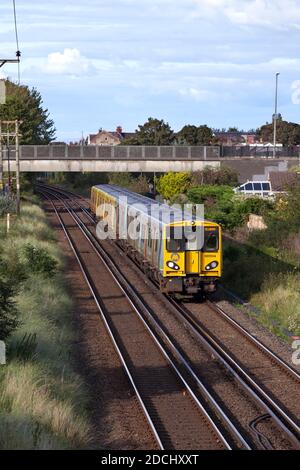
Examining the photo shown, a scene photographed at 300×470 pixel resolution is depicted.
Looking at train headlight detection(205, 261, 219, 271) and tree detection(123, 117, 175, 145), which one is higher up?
tree detection(123, 117, 175, 145)

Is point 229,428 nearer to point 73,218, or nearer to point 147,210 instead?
point 147,210

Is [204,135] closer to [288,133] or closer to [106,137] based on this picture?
[288,133]

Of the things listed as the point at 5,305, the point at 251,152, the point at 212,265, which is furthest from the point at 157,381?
the point at 251,152

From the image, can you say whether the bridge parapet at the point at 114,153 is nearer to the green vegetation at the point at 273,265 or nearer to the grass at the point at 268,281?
the green vegetation at the point at 273,265

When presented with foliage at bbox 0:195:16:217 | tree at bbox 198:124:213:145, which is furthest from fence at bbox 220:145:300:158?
tree at bbox 198:124:213:145

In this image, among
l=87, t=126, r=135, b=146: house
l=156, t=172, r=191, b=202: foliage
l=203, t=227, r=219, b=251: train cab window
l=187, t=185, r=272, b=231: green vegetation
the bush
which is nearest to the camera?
l=203, t=227, r=219, b=251: train cab window

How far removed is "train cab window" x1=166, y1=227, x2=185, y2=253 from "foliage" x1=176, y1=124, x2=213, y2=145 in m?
73.3

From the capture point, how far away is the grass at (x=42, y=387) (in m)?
10.1

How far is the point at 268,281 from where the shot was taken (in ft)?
78.7

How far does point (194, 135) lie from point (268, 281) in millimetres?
73437

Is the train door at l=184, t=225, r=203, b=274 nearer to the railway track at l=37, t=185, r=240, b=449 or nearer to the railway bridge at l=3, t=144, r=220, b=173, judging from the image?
the railway track at l=37, t=185, r=240, b=449

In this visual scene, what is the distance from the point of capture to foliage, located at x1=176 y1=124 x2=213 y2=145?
94.9 meters

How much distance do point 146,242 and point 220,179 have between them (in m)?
27.8

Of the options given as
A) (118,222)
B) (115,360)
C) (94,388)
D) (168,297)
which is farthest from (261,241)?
(94,388)
